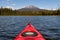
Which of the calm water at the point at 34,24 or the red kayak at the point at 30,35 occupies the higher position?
the red kayak at the point at 30,35

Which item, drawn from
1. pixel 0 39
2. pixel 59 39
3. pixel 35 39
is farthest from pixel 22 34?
pixel 59 39

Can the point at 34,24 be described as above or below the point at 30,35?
below

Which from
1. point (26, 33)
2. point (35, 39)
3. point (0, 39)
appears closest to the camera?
point (35, 39)

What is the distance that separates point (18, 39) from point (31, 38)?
1.09m

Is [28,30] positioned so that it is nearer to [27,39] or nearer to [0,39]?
[27,39]

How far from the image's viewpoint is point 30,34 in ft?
48.3

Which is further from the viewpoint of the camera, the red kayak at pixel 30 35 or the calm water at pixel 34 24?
the calm water at pixel 34 24

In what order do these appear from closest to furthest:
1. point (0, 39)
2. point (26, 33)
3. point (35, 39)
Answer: point (35, 39) → point (26, 33) → point (0, 39)

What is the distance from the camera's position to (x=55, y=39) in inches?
852

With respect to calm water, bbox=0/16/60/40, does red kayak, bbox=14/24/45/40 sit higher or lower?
higher

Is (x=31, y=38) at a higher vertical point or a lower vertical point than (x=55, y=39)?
higher

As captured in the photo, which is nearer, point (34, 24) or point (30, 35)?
point (30, 35)

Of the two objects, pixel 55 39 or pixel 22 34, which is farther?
pixel 55 39

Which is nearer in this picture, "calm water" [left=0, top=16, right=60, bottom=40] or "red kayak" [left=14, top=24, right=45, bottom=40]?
"red kayak" [left=14, top=24, right=45, bottom=40]
